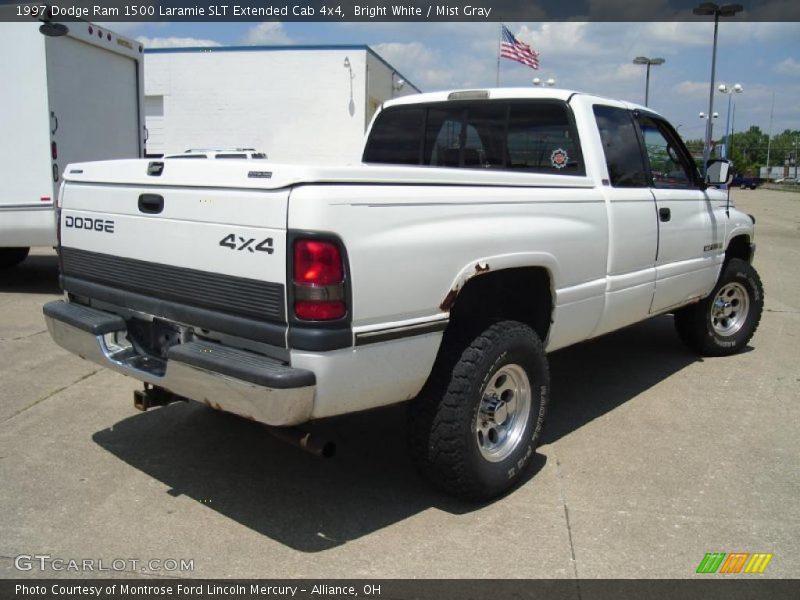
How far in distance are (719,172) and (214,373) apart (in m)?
4.26

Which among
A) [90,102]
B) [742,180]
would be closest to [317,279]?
[742,180]

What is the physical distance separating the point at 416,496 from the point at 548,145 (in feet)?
7.55

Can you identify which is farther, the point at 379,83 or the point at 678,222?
the point at 379,83

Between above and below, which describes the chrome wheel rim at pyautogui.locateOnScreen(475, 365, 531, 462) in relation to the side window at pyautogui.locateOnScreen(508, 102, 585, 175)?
below

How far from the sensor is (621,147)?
4.72m

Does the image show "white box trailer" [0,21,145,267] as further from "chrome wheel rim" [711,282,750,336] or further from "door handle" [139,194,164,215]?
"chrome wheel rim" [711,282,750,336]

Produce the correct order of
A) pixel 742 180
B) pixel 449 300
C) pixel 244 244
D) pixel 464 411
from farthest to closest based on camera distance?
pixel 742 180
pixel 464 411
pixel 449 300
pixel 244 244

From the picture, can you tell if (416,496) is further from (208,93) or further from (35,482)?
(208,93)

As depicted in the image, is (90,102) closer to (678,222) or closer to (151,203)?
(151,203)

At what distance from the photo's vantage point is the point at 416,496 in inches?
146

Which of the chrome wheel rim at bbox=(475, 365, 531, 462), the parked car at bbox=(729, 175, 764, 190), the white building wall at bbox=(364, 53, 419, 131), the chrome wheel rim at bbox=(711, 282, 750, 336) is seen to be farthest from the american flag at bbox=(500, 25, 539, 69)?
the chrome wheel rim at bbox=(475, 365, 531, 462)

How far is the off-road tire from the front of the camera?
332 centimetres

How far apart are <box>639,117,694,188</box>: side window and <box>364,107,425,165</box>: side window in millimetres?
1537
